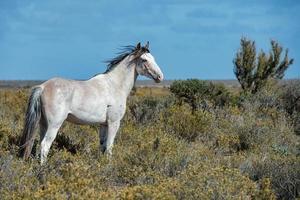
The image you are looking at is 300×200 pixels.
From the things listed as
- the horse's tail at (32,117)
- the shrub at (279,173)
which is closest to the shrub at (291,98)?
the shrub at (279,173)

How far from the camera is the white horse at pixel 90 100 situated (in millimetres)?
8508

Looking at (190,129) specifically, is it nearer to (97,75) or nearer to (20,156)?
(97,75)

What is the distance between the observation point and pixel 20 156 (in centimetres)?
864

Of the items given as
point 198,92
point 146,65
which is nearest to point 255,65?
point 198,92

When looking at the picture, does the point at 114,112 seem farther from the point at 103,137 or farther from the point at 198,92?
the point at 198,92

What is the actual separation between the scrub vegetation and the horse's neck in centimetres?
98

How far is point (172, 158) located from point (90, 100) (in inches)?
65.3

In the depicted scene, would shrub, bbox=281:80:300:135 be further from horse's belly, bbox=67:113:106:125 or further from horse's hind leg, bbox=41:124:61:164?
horse's hind leg, bbox=41:124:61:164

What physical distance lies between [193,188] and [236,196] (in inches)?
18.5

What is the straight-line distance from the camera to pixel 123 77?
983 centimetres

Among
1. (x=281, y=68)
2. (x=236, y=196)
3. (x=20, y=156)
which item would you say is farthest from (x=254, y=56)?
(x=236, y=196)

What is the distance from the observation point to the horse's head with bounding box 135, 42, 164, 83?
32.4 ft

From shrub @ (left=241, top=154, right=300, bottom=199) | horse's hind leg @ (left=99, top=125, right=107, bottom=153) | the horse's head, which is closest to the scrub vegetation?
shrub @ (left=241, top=154, right=300, bottom=199)

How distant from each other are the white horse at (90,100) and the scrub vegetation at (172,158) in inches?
12.8
